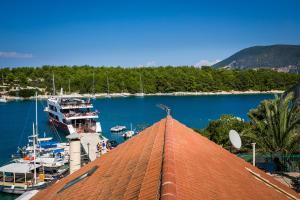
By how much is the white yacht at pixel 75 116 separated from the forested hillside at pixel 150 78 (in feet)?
235

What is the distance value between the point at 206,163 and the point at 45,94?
12154 cm

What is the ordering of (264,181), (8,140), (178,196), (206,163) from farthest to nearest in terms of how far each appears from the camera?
(8,140) < (264,181) < (206,163) < (178,196)

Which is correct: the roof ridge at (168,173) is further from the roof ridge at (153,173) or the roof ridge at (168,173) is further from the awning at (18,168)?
the awning at (18,168)

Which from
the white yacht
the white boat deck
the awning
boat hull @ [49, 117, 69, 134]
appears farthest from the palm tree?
boat hull @ [49, 117, 69, 134]

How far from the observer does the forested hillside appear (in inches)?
5108

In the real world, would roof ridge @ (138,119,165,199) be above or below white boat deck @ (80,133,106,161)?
above

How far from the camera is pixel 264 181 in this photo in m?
8.48

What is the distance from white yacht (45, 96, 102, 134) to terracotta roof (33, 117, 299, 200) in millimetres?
39464

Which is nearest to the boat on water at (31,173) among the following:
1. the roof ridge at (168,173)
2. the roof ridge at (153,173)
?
the roof ridge at (153,173)

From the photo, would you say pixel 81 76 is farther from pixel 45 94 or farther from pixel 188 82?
pixel 188 82

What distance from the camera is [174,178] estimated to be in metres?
5.40

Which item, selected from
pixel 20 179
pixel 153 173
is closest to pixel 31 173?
pixel 20 179

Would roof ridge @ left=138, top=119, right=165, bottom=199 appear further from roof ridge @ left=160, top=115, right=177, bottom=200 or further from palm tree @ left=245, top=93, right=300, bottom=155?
palm tree @ left=245, top=93, right=300, bottom=155

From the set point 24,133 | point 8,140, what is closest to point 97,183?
point 8,140
